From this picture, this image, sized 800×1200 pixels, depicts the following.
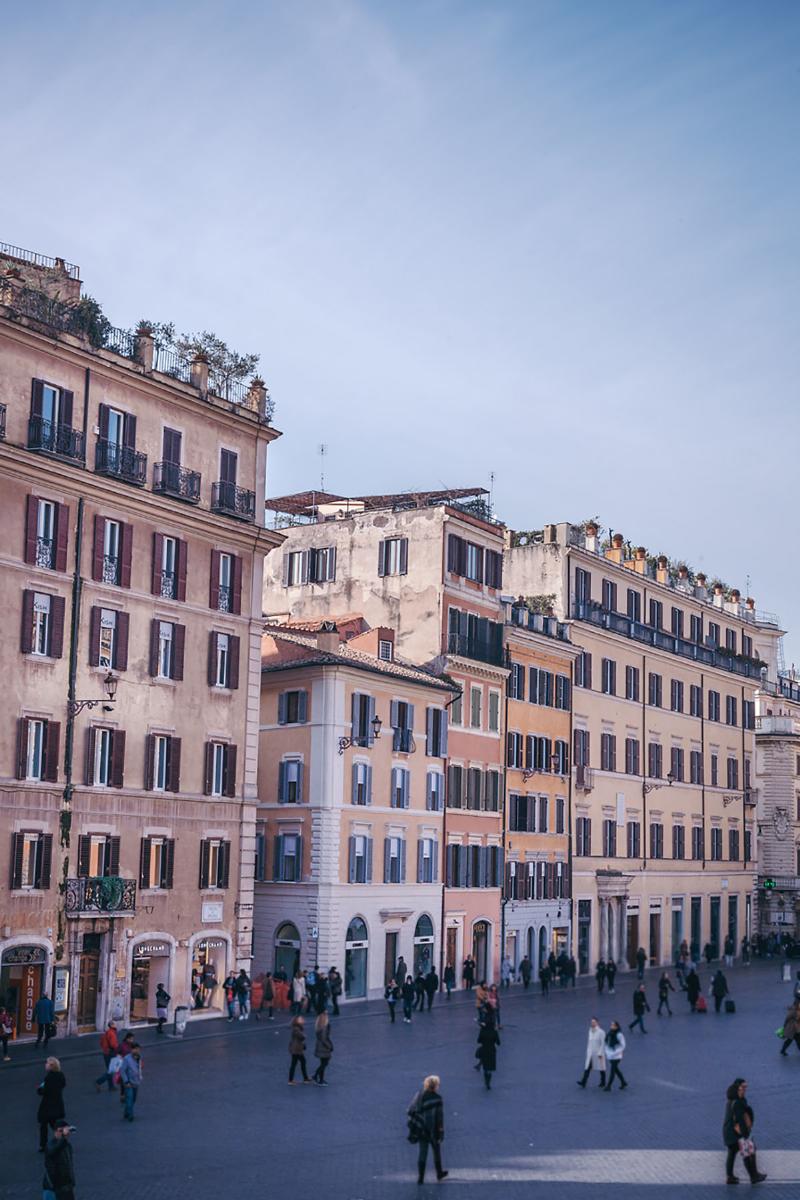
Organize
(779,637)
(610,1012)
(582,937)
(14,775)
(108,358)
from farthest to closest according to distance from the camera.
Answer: (779,637) < (582,937) < (610,1012) < (108,358) < (14,775)

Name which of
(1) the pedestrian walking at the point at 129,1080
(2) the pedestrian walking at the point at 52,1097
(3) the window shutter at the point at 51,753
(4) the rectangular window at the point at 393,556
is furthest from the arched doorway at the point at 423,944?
(2) the pedestrian walking at the point at 52,1097

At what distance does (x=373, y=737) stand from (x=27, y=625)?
17.1m

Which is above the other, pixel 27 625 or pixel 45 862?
pixel 27 625

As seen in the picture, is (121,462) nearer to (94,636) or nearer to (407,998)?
(94,636)

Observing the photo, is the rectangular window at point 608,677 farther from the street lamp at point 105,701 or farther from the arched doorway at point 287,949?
the street lamp at point 105,701

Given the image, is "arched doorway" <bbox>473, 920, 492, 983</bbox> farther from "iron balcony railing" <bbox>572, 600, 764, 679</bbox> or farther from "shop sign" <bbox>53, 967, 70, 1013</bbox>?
"shop sign" <bbox>53, 967, 70, 1013</bbox>

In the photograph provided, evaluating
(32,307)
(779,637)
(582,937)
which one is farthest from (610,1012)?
(779,637)

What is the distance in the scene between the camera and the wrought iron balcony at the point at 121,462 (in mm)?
43969

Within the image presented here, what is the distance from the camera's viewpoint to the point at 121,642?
4409 centimetres

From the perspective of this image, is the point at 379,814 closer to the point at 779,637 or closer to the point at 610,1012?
the point at 610,1012

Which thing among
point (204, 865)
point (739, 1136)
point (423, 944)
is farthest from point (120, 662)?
point (739, 1136)

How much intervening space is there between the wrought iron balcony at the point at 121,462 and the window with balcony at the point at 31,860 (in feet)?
34.7

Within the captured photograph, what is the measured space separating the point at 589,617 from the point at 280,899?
86.8 feet

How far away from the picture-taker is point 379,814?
2191 inches
